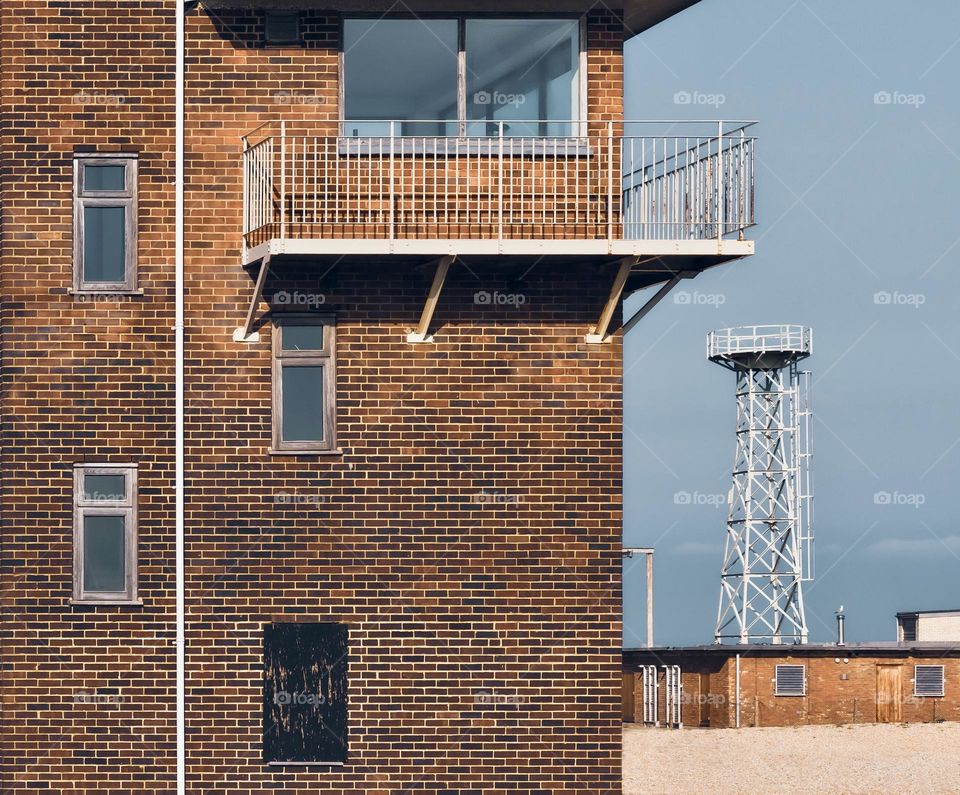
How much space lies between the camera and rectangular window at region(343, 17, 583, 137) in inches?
944

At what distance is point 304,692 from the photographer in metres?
23.3

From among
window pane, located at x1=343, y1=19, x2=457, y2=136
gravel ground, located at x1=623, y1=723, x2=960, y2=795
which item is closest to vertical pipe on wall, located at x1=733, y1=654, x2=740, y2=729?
gravel ground, located at x1=623, y1=723, x2=960, y2=795

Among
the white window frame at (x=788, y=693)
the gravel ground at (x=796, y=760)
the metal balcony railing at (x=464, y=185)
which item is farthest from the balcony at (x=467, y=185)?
the white window frame at (x=788, y=693)

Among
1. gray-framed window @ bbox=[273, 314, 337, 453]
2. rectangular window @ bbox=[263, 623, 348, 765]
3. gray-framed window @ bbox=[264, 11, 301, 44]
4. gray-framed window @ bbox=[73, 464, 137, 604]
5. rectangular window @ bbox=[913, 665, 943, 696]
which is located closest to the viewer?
rectangular window @ bbox=[263, 623, 348, 765]

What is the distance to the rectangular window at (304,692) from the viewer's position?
23.3m

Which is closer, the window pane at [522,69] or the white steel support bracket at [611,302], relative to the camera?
the white steel support bracket at [611,302]

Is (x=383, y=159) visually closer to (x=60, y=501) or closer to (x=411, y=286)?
(x=411, y=286)

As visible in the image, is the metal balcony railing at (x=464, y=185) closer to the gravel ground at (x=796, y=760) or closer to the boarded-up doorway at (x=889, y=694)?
the gravel ground at (x=796, y=760)

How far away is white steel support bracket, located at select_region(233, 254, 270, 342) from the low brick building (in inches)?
986

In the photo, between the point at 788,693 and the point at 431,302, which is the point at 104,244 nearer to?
the point at 431,302

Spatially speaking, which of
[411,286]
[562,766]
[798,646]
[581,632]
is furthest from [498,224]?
[798,646]

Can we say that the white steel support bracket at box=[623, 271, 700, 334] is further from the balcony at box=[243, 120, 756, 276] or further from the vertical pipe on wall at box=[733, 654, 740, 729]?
the vertical pipe on wall at box=[733, 654, 740, 729]

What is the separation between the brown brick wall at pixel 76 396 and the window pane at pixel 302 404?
143cm

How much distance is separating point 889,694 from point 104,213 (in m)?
27.3
